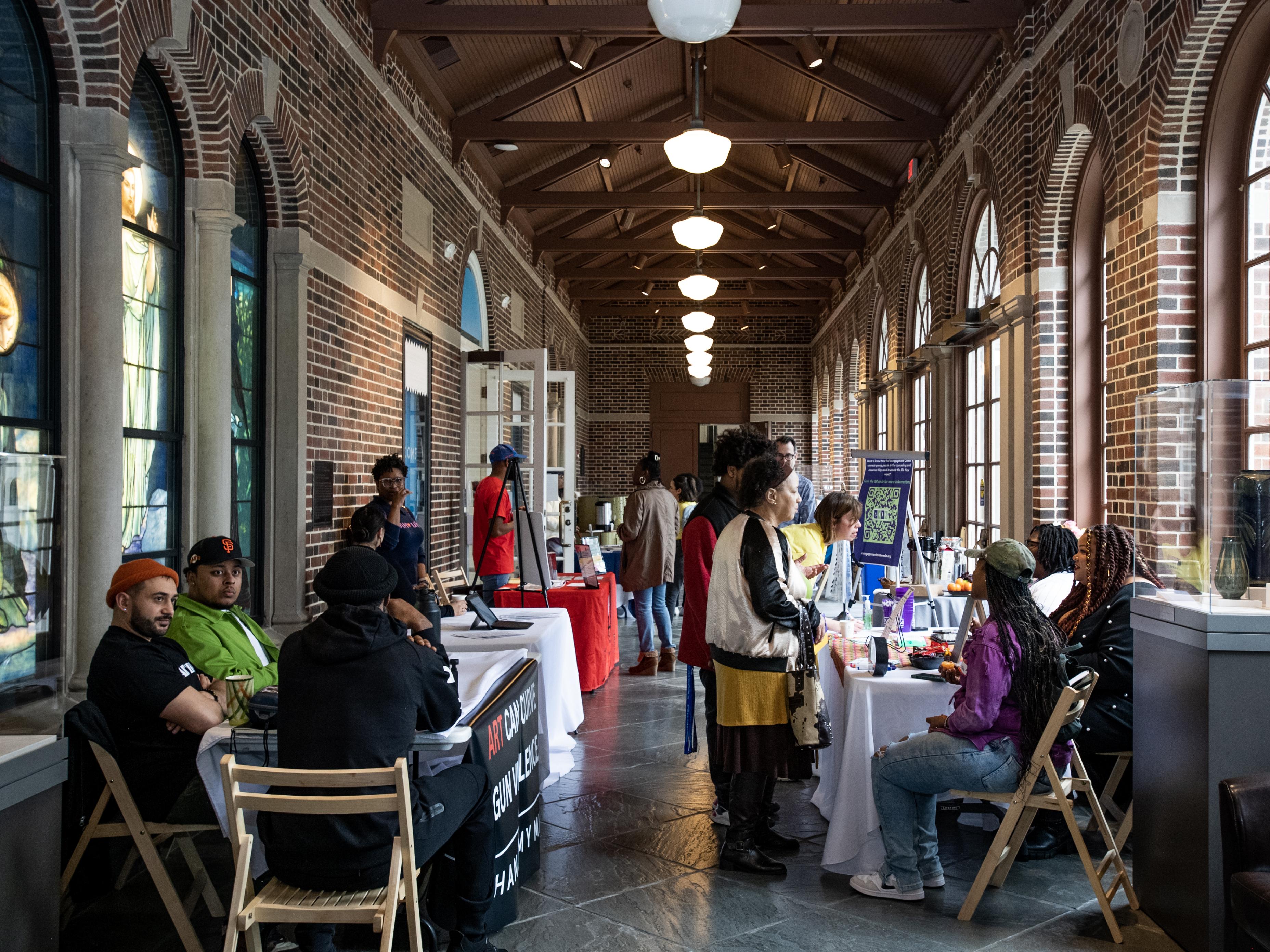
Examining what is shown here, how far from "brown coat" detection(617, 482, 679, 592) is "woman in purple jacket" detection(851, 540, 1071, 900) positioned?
12.8 ft

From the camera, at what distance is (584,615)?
6.21m

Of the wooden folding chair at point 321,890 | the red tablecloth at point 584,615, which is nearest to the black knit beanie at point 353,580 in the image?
the wooden folding chair at point 321,890

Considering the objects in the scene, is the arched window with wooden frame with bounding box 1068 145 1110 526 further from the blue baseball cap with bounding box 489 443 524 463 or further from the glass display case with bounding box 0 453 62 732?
the glass display case with bounding box 0 453 62 732

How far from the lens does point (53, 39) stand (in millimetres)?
3531

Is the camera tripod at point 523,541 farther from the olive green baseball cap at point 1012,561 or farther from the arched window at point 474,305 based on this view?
the arched window at point 474,305

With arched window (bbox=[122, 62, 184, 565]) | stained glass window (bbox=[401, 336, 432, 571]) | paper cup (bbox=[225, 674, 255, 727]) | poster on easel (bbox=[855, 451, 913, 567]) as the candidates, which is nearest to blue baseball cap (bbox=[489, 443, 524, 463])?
stained glass window (bbox=[401, 336, 432, 571])

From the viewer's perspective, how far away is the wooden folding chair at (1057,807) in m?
2.98

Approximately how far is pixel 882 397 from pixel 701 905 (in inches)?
389

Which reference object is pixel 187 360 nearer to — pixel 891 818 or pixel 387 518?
pixel 387 518

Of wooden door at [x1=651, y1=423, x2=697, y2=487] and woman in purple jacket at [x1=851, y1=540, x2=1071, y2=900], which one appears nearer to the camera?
woman in purple jacket at [x1=851, y1=540, x2=1071, y2=900]

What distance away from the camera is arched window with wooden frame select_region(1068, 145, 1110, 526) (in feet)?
19.0

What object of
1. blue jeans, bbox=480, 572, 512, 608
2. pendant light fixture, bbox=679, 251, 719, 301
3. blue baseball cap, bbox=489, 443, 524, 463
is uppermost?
pendant light fixture, bbox=679, 251, 719, 301

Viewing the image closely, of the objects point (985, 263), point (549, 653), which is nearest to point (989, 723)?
point (549, 653)

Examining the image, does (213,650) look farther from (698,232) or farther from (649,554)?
(698,232)
